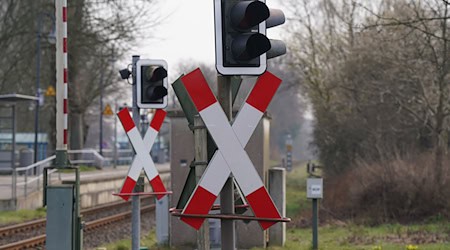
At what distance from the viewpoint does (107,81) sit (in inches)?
1610

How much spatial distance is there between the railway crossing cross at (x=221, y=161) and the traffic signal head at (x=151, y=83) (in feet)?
14.6

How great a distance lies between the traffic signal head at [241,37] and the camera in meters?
5.76

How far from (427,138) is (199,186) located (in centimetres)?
2238

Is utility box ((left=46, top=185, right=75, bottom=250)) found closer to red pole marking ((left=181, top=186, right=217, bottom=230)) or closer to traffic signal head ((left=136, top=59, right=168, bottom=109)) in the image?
Answer: traffic signal head ((left=136, top=59, right=168, bottom=109))

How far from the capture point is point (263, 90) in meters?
6.00

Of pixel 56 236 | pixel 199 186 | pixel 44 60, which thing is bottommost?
pixel 56 236

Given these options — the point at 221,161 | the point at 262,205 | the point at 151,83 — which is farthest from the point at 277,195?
the point at 221,161

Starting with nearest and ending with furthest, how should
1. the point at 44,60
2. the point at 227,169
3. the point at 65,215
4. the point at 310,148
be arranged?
the point at 227,169
the point at 65,215
the point at 310,148
the point at 44,60

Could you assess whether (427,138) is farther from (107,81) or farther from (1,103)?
(107,81)

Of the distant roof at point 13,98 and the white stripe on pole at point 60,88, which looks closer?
the white stripe on pole at point 60,88

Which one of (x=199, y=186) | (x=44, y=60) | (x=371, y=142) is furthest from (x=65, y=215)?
(x=44, y=60)

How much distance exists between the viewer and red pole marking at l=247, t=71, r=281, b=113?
235 inches

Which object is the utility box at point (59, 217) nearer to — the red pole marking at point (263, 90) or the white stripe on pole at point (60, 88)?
the white stripe on pole at point (60, 88)

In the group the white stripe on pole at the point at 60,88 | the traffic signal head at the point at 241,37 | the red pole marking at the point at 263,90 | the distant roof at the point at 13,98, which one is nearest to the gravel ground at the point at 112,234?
the distant roof at the point at 13,98
